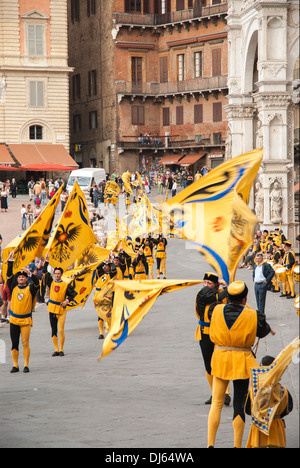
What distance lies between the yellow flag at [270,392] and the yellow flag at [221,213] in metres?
1.36

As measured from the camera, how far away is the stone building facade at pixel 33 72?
53.8m

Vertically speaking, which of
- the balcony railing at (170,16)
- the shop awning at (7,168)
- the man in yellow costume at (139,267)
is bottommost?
the man in yellow costume at (139,267)

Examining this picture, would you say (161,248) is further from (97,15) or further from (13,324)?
(97,15)

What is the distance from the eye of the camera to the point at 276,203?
26.1m

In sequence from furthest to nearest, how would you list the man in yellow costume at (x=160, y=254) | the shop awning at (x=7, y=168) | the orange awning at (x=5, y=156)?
the orange awning at (x=5, y=156), the shop awning at (x=7, y=168), the man in yellow costume at (x=160, y=254)

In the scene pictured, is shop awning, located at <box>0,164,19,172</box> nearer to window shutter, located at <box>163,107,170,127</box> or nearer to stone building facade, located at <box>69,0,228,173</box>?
stone building facade, located at <box>69,0,228,173</box>

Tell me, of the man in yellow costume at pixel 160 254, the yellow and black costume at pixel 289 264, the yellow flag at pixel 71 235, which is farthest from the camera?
the man in yellow costume at pixel 160 254

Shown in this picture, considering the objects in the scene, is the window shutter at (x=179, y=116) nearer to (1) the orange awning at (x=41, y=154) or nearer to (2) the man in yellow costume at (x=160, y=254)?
(1) the orange awning at (x=41, y=154)

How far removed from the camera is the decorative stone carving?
85.8 feet

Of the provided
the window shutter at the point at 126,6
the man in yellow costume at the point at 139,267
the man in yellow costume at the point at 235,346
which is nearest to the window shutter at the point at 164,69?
the window shutter at the point at 126,6

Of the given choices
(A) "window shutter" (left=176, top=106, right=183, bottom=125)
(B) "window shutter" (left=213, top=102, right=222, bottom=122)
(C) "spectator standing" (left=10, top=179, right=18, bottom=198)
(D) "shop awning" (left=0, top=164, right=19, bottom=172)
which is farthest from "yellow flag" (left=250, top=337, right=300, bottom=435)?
(A) "window shutter" (left=176, top=106, right=183, bottom=125)

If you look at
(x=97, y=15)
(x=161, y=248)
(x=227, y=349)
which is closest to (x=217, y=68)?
(x=97, y=15)
